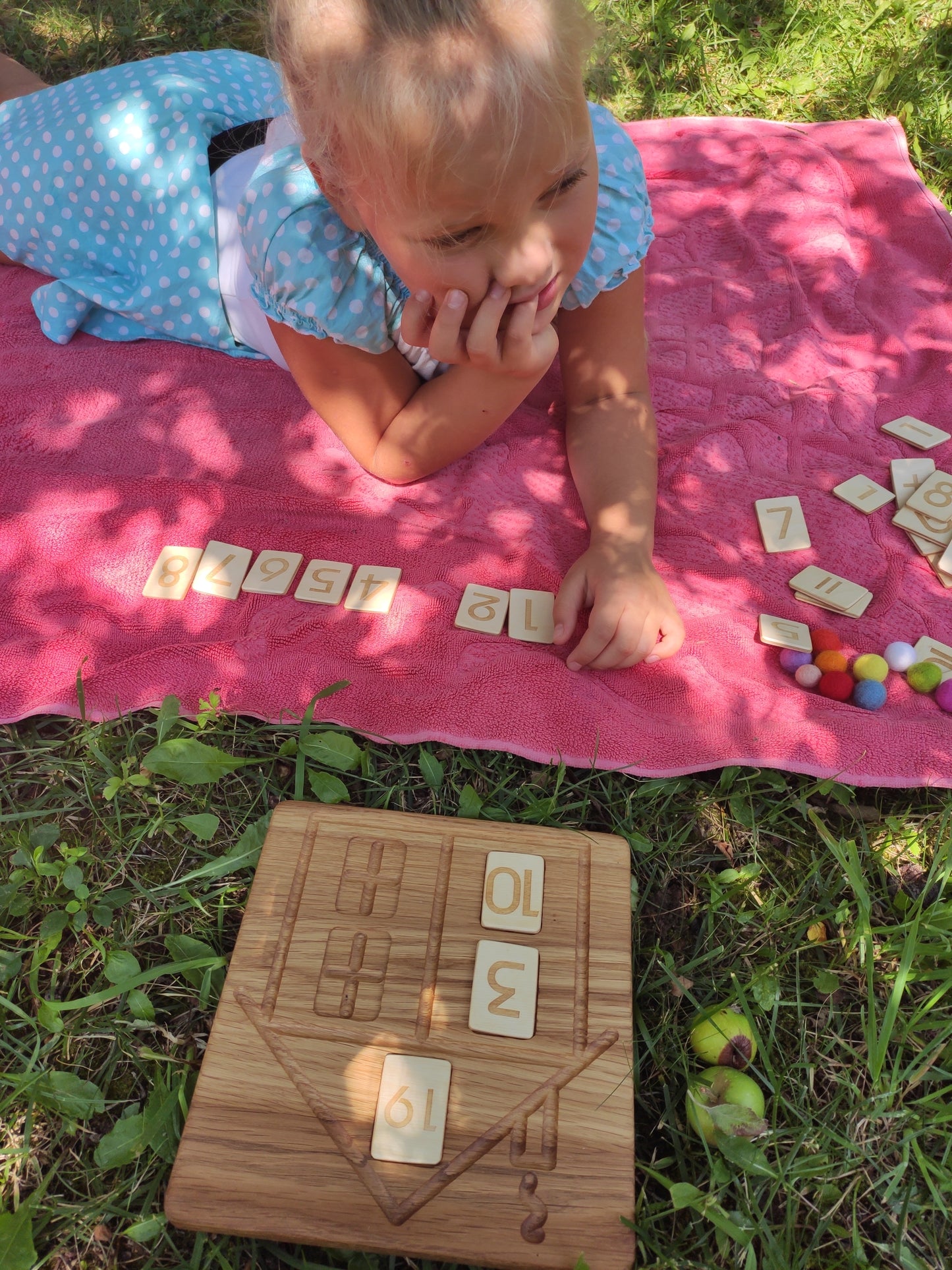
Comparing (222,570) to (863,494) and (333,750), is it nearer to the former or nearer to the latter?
(333,750)

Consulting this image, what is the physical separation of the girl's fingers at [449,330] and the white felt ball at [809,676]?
93 cm

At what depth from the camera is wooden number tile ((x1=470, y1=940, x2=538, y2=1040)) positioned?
141cm

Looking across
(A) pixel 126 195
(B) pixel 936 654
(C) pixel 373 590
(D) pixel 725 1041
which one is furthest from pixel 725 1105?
(A) pixel 126 195

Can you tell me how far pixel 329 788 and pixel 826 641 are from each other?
108cm

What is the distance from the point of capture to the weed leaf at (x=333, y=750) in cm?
179

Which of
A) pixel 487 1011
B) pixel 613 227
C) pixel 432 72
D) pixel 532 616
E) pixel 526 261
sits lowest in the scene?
pixel 487 1011

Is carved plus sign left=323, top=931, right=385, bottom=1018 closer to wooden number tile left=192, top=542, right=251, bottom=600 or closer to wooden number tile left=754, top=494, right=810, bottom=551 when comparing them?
wooden number tile left=192, top=542, right=251, bottom=600

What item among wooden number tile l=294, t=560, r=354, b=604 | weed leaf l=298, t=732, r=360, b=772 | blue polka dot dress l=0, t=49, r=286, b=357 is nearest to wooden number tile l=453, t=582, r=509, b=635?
wooden number tile l=294, t=560, r=354, b=604

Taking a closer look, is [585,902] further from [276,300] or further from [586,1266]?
[276,300]

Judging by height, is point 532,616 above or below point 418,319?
below

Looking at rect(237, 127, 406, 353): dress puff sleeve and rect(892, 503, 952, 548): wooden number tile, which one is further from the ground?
rect(237, 127, 406, 353): dress puff sleeve

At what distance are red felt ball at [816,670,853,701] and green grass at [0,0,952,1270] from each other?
0.68 feet

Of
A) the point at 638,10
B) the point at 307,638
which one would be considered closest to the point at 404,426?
the point at 307,638

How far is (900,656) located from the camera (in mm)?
1942
